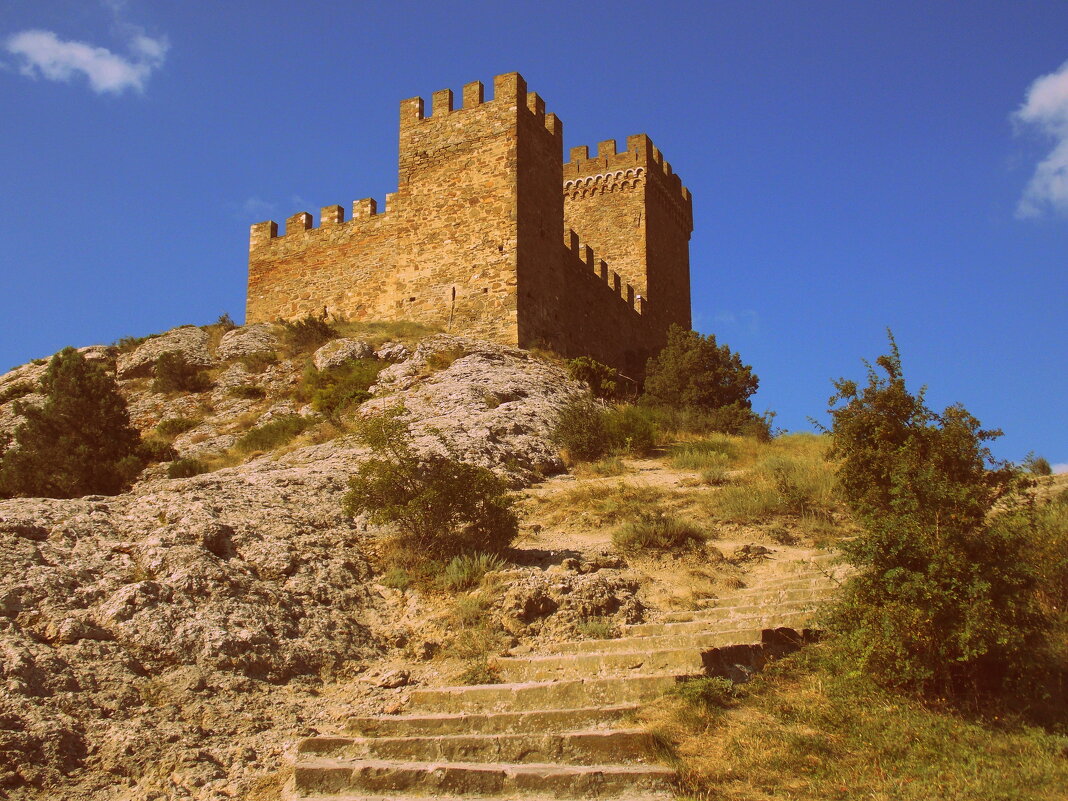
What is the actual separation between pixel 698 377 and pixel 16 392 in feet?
51.4

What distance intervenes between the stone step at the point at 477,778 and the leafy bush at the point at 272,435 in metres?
11.3

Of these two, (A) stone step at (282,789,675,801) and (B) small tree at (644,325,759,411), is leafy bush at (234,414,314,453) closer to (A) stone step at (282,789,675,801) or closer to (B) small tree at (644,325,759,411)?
(B) small tree at (644,325,759,411)

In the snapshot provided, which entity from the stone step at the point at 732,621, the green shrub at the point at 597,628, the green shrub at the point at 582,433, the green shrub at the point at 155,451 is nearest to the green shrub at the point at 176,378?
the green shrub at the point at 155,451

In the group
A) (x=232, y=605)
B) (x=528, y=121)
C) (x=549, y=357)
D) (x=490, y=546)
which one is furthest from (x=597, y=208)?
(x=232, y=605)

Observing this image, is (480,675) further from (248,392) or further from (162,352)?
(162,352)

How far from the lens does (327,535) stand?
10430 mm

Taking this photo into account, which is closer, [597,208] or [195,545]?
[195,545]

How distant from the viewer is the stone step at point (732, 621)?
7.98 meters

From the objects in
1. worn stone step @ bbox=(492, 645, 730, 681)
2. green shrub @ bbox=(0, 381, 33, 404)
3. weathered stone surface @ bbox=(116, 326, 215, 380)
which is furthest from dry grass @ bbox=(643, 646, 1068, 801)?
green shrub @ bbox=(0, 381, 33, 404)

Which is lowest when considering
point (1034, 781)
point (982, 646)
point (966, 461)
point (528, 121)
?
point (1034, 781)

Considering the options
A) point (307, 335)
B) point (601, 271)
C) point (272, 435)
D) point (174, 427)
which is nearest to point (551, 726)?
point (272, 435)

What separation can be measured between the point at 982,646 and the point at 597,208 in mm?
24653

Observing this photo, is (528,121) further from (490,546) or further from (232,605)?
(232,605)

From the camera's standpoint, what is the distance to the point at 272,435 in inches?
685
